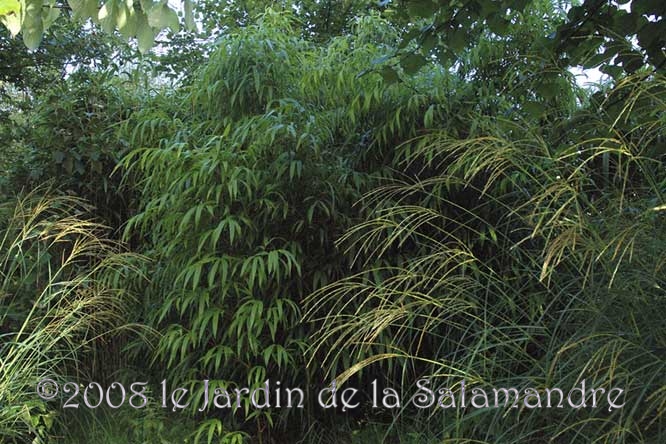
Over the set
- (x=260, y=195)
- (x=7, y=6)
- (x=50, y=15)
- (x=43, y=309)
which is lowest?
(x=43, y=309)

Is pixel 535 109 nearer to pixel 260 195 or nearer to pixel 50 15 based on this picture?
pixel 260 195

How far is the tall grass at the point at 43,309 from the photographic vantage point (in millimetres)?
2531

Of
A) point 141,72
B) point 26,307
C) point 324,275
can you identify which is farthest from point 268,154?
point 141,72

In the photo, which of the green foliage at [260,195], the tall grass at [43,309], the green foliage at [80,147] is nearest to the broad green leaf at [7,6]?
the green foliage at [260,195]

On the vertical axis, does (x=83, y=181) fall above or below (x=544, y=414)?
above

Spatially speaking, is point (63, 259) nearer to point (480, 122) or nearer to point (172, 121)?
point (172, 121)

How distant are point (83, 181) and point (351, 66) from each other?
1697 millimetres

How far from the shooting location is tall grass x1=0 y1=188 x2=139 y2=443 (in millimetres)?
2531

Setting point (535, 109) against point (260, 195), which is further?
point (260, 195)

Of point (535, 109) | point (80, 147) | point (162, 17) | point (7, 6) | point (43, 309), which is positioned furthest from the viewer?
point (80, 147)

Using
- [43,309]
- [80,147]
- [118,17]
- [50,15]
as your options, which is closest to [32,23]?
[50,15]

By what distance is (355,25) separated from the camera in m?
3.36

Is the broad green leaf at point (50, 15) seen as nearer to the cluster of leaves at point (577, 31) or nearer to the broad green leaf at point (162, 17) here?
the broad green leaf at point (162, 17)

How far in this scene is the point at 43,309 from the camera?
307 cm
